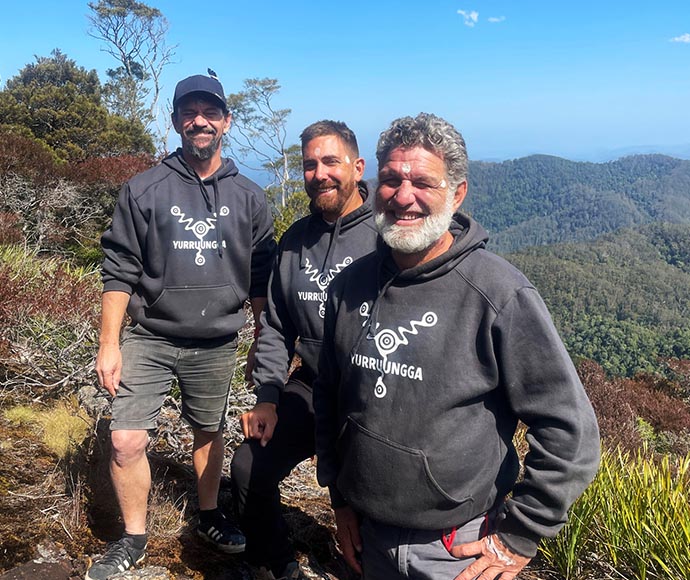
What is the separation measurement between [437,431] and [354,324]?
0.44 meters

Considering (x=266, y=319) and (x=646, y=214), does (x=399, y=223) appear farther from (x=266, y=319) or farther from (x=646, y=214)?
(x=646, y=214)

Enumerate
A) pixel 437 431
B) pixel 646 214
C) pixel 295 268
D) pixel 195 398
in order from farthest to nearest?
pixel 646 214, pixel 195 398, pixel 295 268, pixel 437 431

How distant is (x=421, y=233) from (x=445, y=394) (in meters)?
0.49

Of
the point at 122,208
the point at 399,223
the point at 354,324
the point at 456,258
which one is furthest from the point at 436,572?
the point at 122,208

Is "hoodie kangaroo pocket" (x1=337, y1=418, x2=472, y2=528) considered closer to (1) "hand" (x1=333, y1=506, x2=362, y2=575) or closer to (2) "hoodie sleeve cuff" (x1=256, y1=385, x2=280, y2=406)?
(1) "hand" (x1=333, y1=506, x2=362, y2=575)

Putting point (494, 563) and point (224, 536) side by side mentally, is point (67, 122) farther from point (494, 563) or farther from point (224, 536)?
point (494, 563)

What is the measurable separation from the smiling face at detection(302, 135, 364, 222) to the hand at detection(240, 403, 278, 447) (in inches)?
34.7

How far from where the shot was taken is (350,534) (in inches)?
79.6

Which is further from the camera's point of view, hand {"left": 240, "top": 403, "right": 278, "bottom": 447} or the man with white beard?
hand {"left": 240, "top": 403, "right": 278, "bottom": 447}

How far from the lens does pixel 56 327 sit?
4363 millimetres

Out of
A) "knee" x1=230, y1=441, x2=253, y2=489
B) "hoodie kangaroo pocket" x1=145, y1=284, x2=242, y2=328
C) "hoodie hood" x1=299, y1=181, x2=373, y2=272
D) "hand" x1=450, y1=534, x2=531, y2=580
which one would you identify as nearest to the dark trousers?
"knee" x1=230, y1=441, x2=253, y2=489

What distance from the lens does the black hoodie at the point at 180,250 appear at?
2.57 m

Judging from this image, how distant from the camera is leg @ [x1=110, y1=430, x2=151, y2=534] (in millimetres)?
2447

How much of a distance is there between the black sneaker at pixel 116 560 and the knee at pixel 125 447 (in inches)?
13.5
